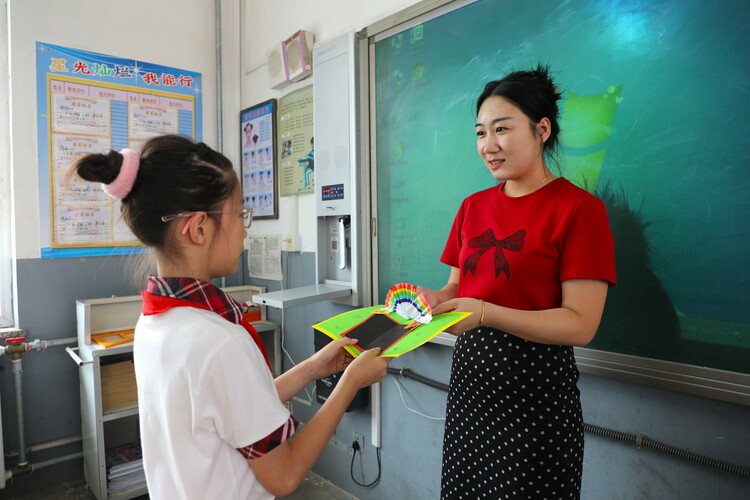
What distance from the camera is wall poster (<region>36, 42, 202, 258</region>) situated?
2.54m

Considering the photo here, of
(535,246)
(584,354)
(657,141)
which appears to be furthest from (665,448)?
(657,141)

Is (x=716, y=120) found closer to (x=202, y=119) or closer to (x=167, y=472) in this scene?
(x=167, y=472)

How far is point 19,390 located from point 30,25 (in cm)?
192

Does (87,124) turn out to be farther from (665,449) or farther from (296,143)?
(665,449)

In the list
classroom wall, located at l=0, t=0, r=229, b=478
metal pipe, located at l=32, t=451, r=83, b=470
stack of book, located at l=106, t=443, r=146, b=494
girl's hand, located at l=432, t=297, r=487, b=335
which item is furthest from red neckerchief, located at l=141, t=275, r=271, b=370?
metal pipe, located at l=32, t=451, r=83, b=470

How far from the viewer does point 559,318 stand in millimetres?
1034

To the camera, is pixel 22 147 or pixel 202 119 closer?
pixel 22 147

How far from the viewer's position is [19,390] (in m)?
2.40

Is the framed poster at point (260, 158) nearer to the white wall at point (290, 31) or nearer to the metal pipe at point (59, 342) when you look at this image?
the white wall at point (290, 31)

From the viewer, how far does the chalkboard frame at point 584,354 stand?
124 centimetres

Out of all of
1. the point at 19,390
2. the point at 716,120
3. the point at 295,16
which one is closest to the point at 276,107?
the point at 295,16

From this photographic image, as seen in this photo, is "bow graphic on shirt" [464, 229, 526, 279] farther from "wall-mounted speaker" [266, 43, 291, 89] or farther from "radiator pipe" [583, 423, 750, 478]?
"wall-mounted speaker" [266, 43, 291, 89]

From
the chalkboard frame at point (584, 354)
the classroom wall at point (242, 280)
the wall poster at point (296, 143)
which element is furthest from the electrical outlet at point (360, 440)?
the wall poster at point (296, 143)

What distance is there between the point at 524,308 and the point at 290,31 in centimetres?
233
